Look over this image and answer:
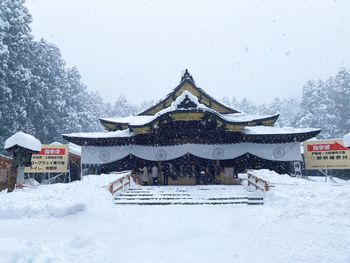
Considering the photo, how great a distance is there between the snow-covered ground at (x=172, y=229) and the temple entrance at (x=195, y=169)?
9017 millimetres

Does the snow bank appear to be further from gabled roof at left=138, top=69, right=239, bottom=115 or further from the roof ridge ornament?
the roof ridge ornament

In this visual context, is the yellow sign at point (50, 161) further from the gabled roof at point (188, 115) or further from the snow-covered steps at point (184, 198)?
the snow-covered steps at point (184, 198)

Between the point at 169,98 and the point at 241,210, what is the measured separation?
54.4 ft

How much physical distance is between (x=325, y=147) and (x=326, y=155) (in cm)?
54

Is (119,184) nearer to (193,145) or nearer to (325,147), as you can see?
(193,145)

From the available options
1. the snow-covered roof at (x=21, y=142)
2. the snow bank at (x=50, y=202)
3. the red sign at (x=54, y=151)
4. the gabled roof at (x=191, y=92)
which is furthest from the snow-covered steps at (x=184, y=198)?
the gabled roof at (x=191, y=92)

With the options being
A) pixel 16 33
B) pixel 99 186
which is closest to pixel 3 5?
pixel 16 33

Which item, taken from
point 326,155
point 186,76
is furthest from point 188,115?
point 326,155

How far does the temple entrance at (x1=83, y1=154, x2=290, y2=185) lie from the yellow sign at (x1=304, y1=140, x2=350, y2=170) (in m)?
2.37

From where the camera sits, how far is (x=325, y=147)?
20438 mm

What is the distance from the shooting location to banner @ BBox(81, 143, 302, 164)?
21.3 metres

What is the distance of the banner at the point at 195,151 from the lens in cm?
2131

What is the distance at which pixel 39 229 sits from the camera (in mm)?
8078

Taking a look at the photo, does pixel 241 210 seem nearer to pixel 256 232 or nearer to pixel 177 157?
pixel 256 232
